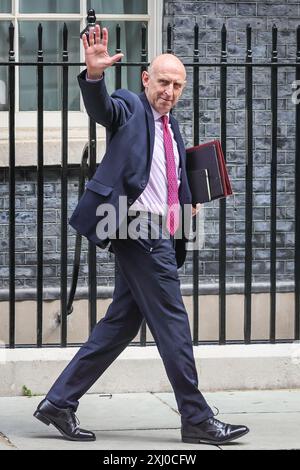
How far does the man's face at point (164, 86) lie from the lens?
240 inches

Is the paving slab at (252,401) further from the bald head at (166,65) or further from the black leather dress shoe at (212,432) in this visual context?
the bald head at (166,65)

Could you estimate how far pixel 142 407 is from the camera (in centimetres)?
717

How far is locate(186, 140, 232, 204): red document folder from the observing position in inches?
251

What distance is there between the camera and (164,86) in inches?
241

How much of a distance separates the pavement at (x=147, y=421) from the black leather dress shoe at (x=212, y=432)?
36 millimetres

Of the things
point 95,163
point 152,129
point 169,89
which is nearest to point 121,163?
point 152,129

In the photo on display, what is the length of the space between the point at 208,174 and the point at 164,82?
0.58 metres

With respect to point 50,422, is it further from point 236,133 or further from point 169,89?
point 236,133

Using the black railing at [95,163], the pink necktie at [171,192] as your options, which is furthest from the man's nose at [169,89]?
the black railing at [95,163]

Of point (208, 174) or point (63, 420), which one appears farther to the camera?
point (208, 174)

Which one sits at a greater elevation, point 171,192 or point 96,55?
point 96,55

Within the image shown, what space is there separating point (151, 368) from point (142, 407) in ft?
1.34

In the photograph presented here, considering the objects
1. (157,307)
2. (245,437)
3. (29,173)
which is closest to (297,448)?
(245,437)

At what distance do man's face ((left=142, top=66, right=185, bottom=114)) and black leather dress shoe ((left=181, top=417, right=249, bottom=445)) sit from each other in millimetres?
1609
